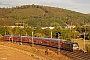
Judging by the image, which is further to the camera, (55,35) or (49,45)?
(55,35)

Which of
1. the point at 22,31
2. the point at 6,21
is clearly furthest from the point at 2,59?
the point at 6,21

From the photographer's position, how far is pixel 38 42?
6538 centimetres

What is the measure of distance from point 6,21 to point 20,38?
10796 cm

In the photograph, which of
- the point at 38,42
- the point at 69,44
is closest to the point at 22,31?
the point at 38,42

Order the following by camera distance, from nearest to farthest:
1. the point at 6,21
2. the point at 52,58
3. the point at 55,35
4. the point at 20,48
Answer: the point at 52,58 < the point at 20,48 < the point at 55,35 < the point at 6,21

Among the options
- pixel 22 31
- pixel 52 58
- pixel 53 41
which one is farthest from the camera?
pixel 22 31

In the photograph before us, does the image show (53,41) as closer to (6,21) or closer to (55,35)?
(55,35)

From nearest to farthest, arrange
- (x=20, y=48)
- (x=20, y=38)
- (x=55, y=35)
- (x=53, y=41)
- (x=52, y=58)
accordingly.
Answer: (x=52, y=58)
(x=53, y=41)
(x=20, y=48)
(x=20, y=38)
(x=55, y=35)

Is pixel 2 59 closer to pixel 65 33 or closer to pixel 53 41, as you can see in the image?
pixel 53 41

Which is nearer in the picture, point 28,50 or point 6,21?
point 28,50

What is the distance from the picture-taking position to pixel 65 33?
8069cm

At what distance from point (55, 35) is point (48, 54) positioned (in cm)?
4174

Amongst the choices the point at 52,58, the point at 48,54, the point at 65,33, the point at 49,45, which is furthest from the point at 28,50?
the point at 65,33

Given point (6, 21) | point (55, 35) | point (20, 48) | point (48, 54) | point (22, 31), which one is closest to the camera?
point (48, 54)
